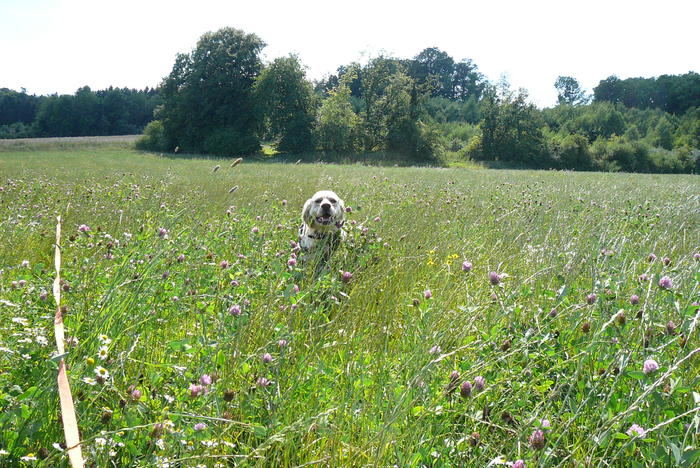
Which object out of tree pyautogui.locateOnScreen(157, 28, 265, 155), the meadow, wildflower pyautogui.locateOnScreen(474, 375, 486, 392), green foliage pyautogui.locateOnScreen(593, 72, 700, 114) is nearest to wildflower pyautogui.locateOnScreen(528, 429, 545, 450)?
the meadow

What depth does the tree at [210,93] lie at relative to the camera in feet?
152

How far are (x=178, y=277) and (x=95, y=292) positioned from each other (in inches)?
20.8

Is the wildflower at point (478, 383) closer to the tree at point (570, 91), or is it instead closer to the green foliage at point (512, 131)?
the green foliage at point (512, 131)

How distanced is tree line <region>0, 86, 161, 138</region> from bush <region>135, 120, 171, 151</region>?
24.8 meters

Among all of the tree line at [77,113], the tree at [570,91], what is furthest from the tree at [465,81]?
the tree line at [77,113]

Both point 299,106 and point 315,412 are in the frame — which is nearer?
point 315,412

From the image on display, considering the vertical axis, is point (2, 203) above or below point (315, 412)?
above

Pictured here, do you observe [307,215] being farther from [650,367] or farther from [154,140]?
[154,140]

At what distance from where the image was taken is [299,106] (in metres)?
46.1

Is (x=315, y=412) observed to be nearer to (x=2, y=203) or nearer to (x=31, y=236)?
(x=31, y=236)

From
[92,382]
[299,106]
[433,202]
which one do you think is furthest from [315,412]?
[299,106]

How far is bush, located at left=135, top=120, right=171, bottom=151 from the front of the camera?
153 feet

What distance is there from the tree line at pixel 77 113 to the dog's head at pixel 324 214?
249ft

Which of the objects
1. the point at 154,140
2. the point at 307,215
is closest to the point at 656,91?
the point at 154,140
